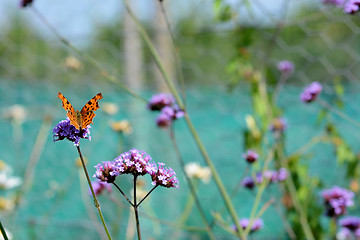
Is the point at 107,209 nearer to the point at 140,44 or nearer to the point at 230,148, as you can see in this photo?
the point at 230,148

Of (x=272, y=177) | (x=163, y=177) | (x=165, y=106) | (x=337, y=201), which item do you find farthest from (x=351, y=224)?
(x=163, y=177)

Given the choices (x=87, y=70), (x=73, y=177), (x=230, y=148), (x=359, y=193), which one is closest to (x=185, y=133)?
(x=230, y=148)

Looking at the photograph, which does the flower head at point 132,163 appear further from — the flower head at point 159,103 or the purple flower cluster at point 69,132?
the flower head at point 159,103

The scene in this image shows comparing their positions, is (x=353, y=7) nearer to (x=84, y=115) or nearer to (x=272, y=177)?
(x=84, y=115)

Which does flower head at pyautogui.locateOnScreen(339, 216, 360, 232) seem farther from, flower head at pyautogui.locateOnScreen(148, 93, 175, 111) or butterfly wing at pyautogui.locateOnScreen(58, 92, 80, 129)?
butterfly wing at pyautogui.locateOnScreen(58, 92, 80, 129)

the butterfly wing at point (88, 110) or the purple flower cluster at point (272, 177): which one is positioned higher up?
the purple flower cluster at point (272, 177)

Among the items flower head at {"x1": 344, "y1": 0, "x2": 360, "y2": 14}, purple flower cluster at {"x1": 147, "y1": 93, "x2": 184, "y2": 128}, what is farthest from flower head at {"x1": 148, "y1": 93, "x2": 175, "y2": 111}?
flower head at {"x1": 344, "y1": 0, "x2": 360, "y2": 14}

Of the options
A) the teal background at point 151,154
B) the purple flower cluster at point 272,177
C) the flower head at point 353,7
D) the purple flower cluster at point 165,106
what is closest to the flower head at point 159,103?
the purple flower cluster at point 165,106
